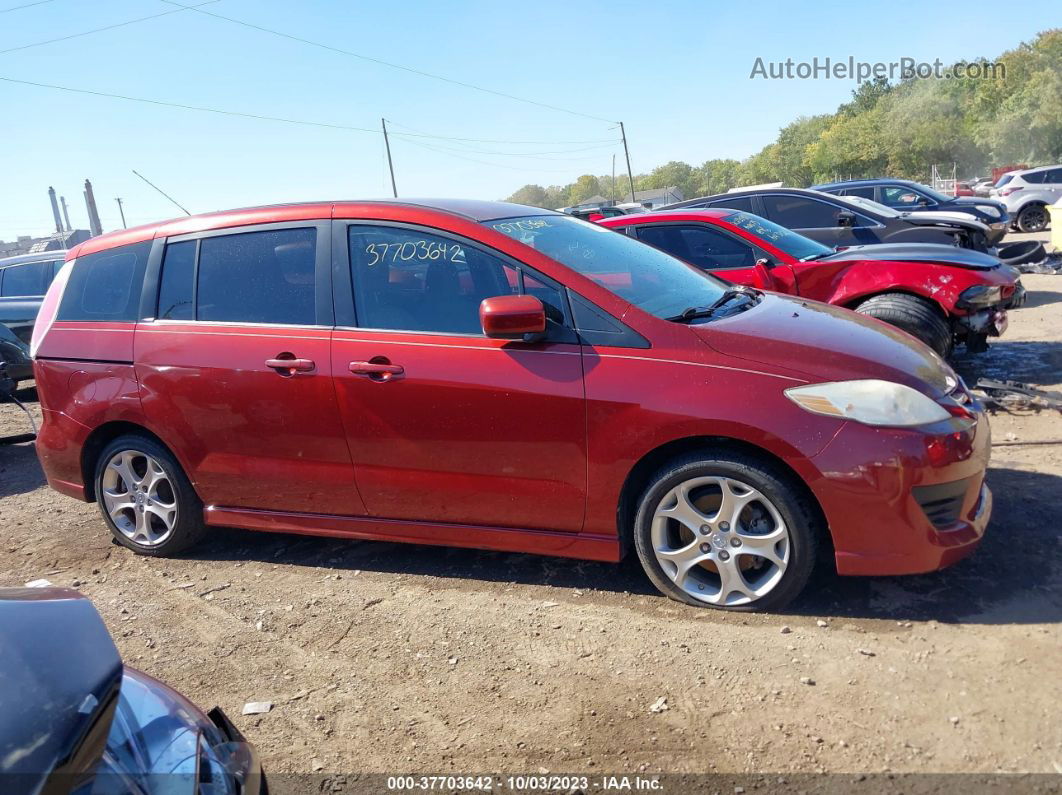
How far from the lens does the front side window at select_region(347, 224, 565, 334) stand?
373cm

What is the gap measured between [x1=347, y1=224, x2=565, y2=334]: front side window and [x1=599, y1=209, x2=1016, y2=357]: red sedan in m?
2.77

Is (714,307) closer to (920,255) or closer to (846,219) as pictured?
(920,255)

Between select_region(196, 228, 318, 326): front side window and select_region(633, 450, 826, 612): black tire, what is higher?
select_region(196, 228, 318, 326): front side window

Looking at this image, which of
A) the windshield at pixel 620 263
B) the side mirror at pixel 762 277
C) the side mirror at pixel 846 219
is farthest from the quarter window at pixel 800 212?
the windshield at pixel 620 263

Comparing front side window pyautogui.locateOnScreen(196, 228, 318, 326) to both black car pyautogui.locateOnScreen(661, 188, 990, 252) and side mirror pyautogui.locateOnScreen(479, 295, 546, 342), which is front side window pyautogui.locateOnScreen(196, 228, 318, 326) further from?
black car pyautogui.locateOnScreen(661, 188, 990, 252)

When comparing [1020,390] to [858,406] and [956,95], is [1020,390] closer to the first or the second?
[858,406]

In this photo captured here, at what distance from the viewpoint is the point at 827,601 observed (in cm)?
346

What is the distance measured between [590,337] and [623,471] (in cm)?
58

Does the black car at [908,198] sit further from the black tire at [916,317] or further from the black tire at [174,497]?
the black tire at [174,497]

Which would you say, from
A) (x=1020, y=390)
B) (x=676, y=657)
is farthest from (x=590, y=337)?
(x=1020, y=390)

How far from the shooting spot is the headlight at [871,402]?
10.4 ft

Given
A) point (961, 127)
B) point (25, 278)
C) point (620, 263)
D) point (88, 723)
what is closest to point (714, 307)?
point (620, 263)

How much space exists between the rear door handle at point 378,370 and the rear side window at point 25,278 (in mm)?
9074

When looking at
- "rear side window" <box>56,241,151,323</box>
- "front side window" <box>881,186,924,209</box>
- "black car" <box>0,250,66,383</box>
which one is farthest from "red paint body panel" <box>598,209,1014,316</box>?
"front side window" <box>881,186,924,209</box>
